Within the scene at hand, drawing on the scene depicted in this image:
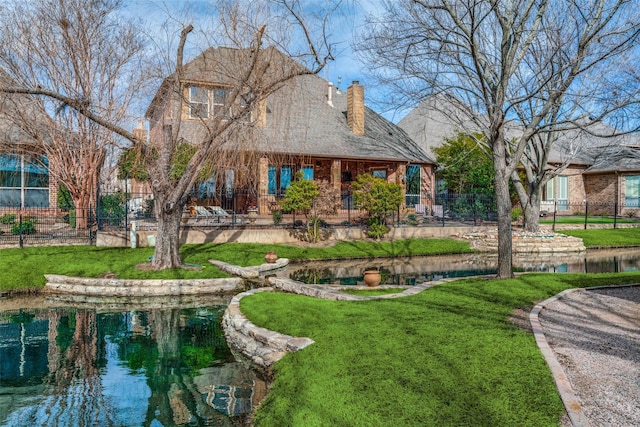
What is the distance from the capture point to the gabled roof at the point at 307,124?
11.5 meters

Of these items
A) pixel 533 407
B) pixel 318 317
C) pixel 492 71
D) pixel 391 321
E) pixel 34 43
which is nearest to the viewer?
pixel 533 407

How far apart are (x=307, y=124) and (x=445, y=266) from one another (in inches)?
259

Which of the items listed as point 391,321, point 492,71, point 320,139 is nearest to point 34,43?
point 320,139

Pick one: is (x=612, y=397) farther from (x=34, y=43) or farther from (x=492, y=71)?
(x=34, y=43)

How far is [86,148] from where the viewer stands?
17.1 metres

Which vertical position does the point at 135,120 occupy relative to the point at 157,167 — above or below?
above

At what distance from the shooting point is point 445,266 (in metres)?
16.3

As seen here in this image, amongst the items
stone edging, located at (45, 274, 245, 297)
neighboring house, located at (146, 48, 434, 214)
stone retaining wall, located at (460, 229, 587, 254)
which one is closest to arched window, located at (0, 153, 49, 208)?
→ neighboring house, located at (146, 48, 434, 214)

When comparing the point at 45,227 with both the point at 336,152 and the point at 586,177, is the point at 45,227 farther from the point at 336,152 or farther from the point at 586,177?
the point at 586,177

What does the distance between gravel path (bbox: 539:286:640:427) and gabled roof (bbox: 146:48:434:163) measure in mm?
7587

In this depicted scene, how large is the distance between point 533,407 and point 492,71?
919 cm

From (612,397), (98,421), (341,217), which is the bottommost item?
(98,421)

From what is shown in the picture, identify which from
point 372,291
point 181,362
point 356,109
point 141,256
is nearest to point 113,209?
Result: point 141,256

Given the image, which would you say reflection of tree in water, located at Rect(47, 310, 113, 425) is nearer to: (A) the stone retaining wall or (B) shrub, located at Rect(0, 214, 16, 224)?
(B) shrub, located at Rect(0, 214, 16, 224)
